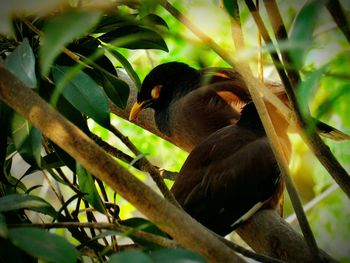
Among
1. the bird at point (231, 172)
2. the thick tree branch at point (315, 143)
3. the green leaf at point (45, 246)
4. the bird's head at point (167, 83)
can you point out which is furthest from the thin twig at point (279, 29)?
the bird's head at point (167, 83)

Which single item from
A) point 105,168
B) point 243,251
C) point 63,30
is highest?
point 63,30

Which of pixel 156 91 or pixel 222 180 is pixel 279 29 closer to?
pixel 222 180

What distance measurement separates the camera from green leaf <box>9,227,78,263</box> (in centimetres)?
57

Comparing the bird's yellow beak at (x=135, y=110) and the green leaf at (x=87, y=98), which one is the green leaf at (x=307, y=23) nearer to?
the green leaf at (x=87, y=98)

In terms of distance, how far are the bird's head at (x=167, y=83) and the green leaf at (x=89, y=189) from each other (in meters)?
1.36

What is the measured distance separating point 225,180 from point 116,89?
81 cm

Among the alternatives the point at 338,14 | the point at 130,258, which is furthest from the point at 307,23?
the point at 130,258

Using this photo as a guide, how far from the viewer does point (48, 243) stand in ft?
1.90

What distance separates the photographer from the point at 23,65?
803 mm

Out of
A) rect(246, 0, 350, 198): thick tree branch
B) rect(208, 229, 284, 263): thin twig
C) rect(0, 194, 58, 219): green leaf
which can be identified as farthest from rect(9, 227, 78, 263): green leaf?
rect(246, 0, 350, 198): thick tree branch

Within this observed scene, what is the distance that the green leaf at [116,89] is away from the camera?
1065mm

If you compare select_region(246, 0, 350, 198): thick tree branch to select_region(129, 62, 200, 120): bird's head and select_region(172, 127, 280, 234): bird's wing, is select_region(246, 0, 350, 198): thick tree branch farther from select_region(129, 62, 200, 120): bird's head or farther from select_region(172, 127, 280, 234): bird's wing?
select_region(129, 62, 200, 120): bird's head

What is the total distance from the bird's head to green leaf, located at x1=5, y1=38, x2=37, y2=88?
151 centimetres

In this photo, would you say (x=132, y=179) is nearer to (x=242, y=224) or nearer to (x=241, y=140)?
(x=242, y=224)
